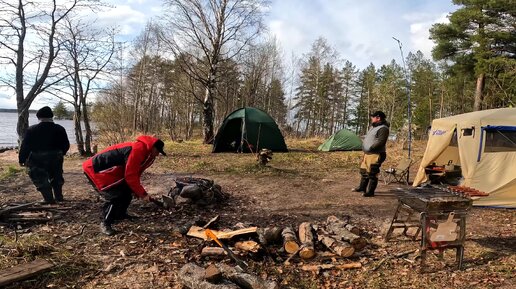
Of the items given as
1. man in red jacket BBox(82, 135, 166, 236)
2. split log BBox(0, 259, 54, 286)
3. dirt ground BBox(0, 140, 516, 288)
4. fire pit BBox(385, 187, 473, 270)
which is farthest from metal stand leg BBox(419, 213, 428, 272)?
split log BBox(0, 259, 54, 286)

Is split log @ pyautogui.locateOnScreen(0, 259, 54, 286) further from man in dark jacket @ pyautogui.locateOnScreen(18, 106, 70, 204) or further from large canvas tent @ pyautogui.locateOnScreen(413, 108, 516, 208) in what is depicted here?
large canvas tent @ pyautogui.locateOnScreen(413, 108, 516, 208)

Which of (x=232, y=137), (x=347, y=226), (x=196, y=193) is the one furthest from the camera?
(x=232, y=137)

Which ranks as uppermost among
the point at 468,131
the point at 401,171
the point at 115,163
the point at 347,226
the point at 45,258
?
the point at 468,131

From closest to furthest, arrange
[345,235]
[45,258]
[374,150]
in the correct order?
[45,258], [345,235], [374,150]

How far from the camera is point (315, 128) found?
130 ft

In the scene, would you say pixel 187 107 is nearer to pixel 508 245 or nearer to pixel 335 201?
pixel 335 201

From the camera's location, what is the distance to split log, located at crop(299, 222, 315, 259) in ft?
14.2

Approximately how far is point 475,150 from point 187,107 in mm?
25018

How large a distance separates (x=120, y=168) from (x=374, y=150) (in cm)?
493

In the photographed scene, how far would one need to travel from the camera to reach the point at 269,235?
4672mm

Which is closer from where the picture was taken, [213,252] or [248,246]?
[213,252]

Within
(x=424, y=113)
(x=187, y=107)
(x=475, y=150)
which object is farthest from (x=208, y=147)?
(x=424, y=113)

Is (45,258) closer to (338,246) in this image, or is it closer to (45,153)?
(45,153)

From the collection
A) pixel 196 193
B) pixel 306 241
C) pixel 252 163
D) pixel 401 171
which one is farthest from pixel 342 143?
pixel 306 241
